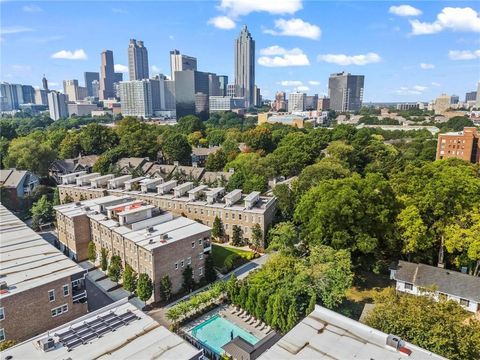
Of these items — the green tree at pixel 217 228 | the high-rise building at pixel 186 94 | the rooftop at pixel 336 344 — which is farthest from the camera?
the high-rise building at pixel 186 94

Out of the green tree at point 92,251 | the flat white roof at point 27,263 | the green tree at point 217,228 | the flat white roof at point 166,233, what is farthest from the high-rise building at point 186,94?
the flat white roof at point 27,263

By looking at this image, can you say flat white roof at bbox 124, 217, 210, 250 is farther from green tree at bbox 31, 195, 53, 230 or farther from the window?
green tree at bbox 31, 195, 53, 230

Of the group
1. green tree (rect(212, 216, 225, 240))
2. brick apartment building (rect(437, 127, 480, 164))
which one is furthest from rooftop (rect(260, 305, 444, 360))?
brick apartment building (rect(437, 127, 480, 164))

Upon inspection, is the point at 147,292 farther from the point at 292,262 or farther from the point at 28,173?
the point at 28,173

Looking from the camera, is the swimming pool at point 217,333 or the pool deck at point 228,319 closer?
the swimming pool at point 217,333

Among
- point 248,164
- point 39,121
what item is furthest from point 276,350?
point 39,121

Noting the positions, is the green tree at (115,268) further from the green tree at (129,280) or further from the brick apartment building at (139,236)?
the green tree at (129,280)
